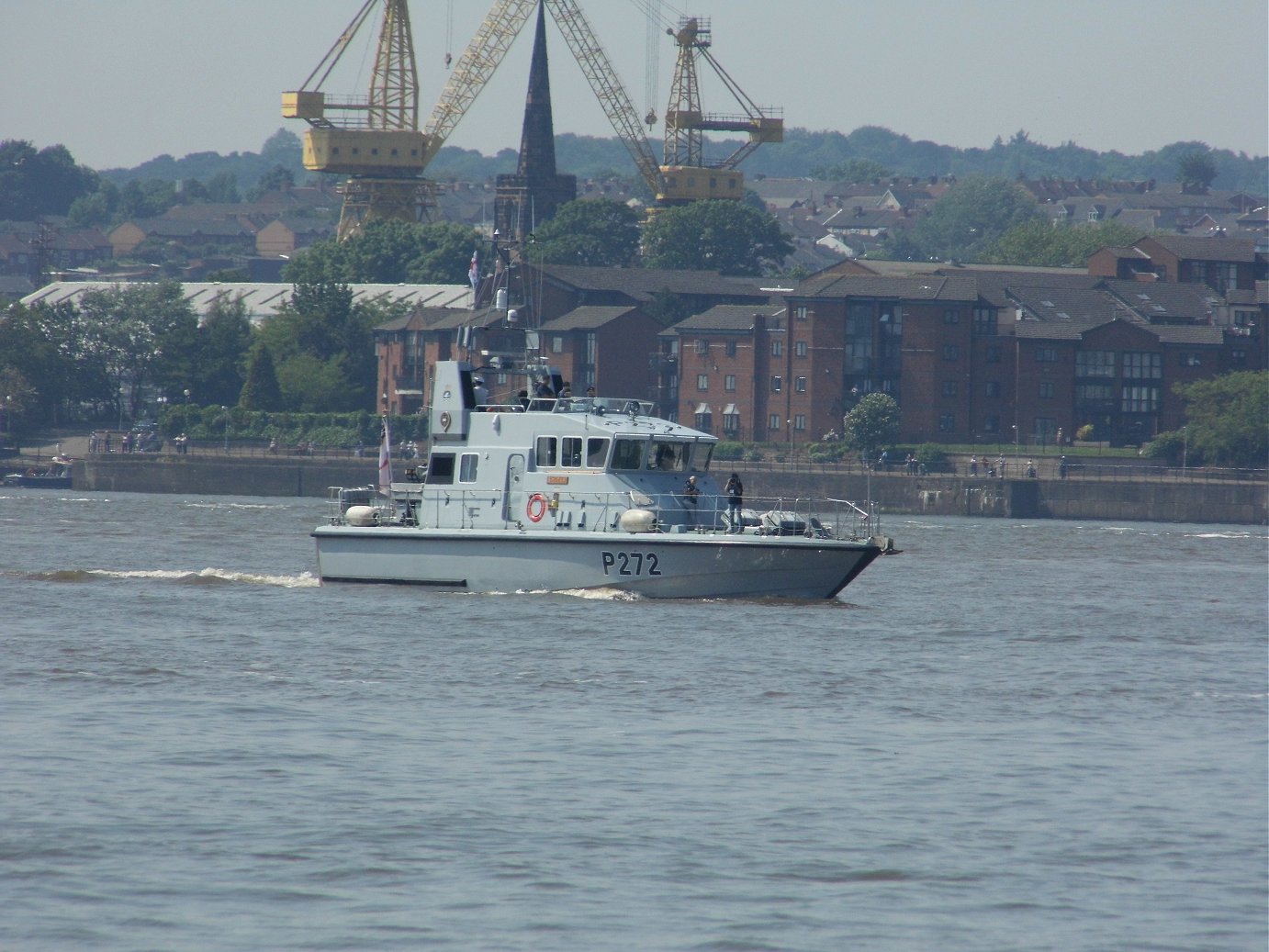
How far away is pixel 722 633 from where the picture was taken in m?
32.6

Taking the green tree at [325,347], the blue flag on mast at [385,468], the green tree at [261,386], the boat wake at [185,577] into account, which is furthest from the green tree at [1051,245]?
the blue flag on mast at [385,468]

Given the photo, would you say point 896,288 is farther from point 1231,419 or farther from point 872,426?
point 1231,419

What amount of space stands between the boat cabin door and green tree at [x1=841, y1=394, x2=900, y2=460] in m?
64.9

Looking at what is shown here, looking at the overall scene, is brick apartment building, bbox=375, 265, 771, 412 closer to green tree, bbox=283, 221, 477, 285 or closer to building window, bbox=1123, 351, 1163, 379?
green tree, bbox=283, 221, 477, 285

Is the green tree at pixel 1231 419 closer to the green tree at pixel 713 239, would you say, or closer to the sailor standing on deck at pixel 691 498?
the green tree at pixel 713 239

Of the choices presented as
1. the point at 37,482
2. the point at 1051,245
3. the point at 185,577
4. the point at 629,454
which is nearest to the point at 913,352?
the point at 37,482

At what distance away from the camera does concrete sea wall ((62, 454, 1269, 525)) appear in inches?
3497

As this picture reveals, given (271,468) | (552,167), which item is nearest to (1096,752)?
(271,468)

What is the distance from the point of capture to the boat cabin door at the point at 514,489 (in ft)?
121

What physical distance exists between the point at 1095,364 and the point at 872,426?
41.3 ft

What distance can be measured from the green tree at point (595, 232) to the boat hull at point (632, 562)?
10335 centimetres

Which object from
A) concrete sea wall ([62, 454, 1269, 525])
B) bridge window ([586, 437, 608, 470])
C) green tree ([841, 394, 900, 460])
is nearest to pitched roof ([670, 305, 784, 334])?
green tree ([841, 394, 900, 460])

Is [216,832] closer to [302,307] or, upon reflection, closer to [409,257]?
[302,307]

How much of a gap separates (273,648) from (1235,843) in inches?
648
